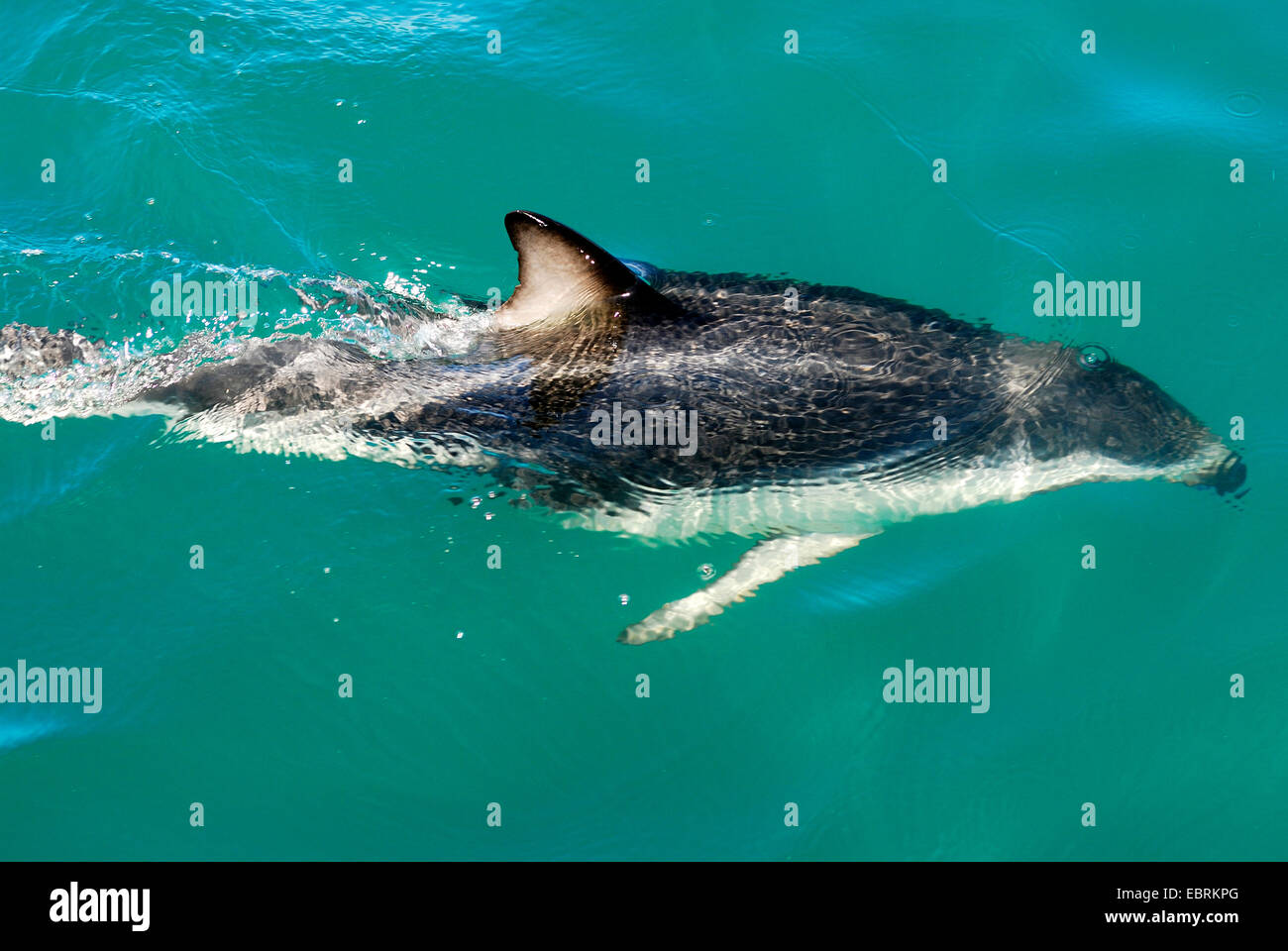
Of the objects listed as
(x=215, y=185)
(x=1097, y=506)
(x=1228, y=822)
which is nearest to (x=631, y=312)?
(x=1097, y=506)

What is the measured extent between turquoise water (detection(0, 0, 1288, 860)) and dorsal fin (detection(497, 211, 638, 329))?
4.88 feet

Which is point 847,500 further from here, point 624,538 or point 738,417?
point 624,538

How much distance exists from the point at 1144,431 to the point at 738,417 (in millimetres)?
3443

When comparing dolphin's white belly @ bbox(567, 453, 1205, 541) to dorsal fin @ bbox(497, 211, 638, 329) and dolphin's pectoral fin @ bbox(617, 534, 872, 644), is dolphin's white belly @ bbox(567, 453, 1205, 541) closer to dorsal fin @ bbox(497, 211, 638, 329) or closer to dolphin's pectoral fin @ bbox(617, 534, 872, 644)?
dolphin's pectoral fin @ bbox(617, 534, 872, 644)

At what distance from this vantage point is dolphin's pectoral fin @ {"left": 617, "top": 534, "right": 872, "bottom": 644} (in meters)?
8.10

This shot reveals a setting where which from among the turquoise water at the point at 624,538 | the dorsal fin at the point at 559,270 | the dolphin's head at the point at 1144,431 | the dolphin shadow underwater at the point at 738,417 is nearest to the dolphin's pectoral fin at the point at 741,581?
the dolphin shadow underwater at the point at 738,417

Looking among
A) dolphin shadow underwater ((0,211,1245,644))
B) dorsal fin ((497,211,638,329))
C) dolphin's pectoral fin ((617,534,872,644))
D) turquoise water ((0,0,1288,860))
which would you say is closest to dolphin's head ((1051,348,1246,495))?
dolphin shadow underwater ((0,211,1245,644))

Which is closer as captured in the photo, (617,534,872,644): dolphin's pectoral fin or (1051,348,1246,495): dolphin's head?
(617,534,872,644): dolphin's pectoral fin

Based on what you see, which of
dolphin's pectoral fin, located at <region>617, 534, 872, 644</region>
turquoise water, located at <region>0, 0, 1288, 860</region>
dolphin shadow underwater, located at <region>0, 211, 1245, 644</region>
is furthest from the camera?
dolphin shadow underwater, located at <region>0, 211, 1245, 644</region>

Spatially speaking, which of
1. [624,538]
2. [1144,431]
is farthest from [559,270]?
[1144,431]

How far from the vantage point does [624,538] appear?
8.80 m

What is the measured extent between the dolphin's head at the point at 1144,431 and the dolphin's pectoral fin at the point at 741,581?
6.83 ft

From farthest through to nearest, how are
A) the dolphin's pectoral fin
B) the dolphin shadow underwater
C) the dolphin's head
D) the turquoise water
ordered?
the dolphin's head → the dolphin shadow underwater → the dolphin's pectoral fin → the turquoise water

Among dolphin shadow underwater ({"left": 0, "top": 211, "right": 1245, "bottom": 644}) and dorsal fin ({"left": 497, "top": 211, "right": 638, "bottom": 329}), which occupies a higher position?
dorsal fin ({"left": 497, "top": 211, "right": 638, "bottom": 329})
